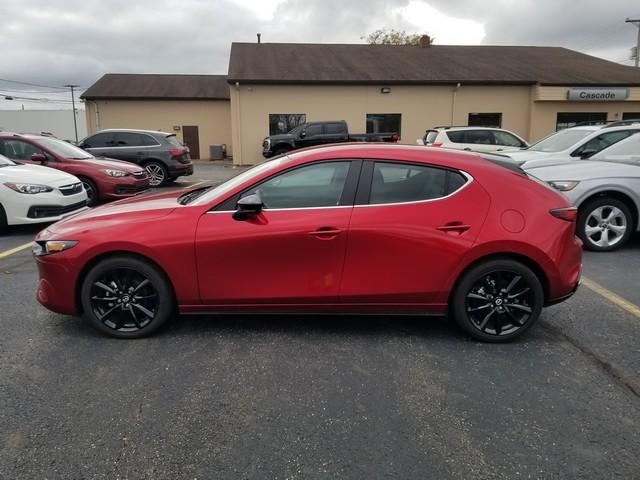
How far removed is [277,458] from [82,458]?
0.98 m

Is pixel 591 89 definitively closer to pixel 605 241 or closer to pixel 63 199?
pixel 605 241

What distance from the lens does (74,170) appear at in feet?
33.0

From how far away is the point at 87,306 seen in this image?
3865 millimetres

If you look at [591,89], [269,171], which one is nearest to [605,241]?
[269,171]

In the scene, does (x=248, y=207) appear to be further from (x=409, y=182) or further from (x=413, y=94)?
(x=413, y=94)

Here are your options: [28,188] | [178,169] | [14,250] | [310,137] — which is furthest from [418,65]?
[14,250]

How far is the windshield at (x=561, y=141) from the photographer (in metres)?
9.18

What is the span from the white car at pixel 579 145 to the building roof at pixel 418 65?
1380 cm

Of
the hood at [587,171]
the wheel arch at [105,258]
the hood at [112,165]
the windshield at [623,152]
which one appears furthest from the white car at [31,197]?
the windshield at [623,152]

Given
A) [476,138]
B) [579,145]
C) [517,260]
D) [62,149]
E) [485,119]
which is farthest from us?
[485,119]

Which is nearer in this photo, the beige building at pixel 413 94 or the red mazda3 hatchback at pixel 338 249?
the red mazda3 hatchback at pixel 338 249

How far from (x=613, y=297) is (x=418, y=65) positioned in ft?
Result: 69.9

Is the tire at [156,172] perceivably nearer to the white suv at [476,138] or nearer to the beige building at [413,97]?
the white suv at [476,138]

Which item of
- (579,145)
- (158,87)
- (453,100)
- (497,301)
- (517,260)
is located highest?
(158,87)
